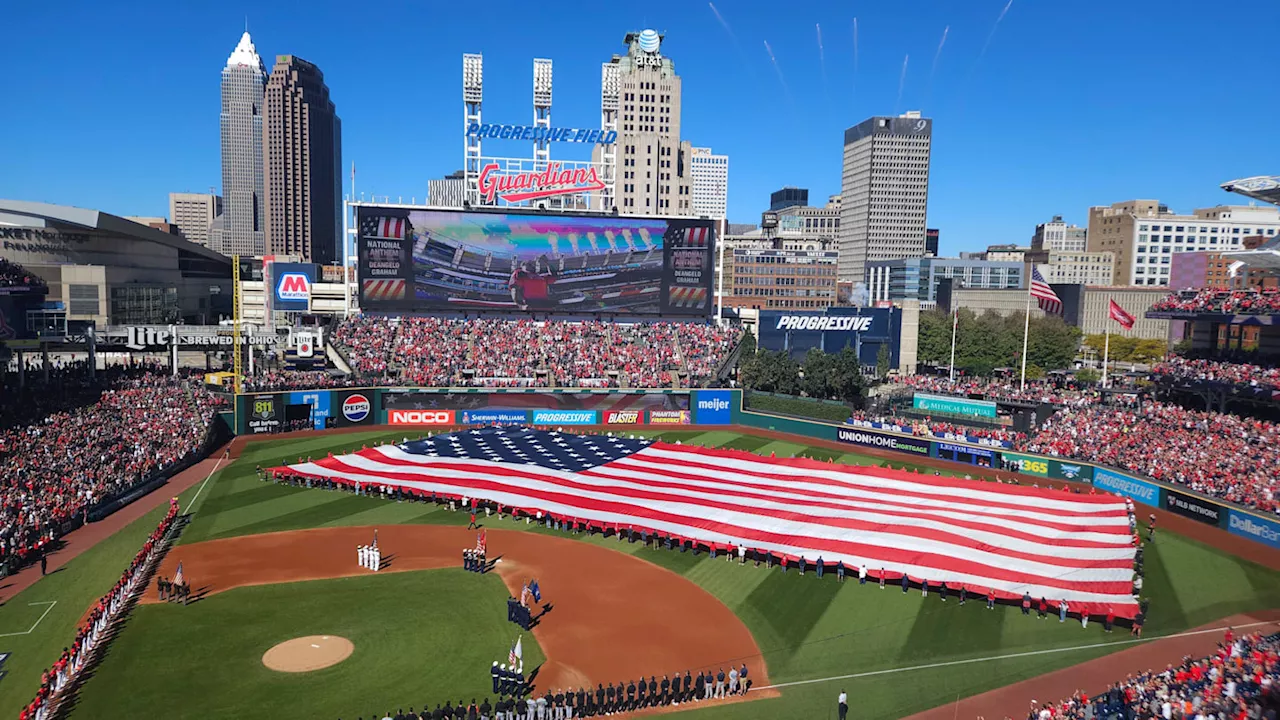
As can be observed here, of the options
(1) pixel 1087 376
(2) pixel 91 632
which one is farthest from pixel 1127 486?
(1) pixel 1087 376

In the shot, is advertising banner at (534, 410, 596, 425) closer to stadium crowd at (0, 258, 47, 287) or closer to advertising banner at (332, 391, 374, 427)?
advertising banner at (332, 391, 374, 427)

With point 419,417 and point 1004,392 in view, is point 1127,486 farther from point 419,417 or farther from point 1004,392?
point 419,417

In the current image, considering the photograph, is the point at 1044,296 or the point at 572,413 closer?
the point at 1044,296

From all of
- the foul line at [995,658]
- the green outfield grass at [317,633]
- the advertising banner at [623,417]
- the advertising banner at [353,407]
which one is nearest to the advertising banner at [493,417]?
the advertising banner at [623,417]

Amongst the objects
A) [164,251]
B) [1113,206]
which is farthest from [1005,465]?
[1113,206]

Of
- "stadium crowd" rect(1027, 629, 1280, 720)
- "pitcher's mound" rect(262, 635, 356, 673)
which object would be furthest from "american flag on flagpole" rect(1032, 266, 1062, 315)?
"pitcher's mound" rect(262, 635, 356, 673)
